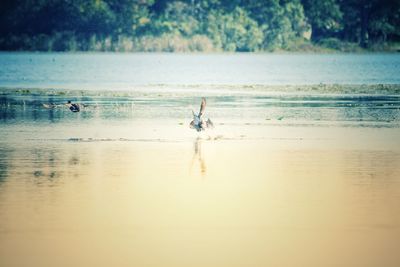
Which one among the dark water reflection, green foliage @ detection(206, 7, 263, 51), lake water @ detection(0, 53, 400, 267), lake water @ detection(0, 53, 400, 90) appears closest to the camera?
lake water @ detection(0, 53, 400, 267)

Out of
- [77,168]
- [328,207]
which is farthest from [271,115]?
[328,207]

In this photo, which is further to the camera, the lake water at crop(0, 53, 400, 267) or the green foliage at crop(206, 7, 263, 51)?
the green foliage at crop(206, 7, 263, 51)

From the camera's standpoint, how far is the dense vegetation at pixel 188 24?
134 m

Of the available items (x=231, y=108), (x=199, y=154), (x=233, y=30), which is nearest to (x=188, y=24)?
(x=233, y=30)

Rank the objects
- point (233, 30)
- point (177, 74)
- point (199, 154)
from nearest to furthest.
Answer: point (199, 154) < point (177, 74) < point (233, 30)

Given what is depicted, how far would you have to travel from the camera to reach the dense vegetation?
133750mm

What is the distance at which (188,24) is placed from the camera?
434ft

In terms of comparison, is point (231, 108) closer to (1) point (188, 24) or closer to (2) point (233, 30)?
(1) point (188, 24)

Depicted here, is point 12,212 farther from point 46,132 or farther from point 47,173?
point 46,132

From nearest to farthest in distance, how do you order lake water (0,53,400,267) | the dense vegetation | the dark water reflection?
lake water (0,53,400,267), the dark water reflection, the dense vegetation

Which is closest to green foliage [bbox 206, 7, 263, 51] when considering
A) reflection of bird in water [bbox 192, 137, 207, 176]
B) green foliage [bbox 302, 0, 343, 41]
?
green foliage [bbox 302, 0, 343, 41]

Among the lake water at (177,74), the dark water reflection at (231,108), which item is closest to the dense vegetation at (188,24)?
the lake water at (177,74)

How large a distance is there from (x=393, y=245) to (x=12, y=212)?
4.45 m

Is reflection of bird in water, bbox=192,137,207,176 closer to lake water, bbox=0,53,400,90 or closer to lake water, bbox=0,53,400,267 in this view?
lake water, bbox=0,53,400,267
